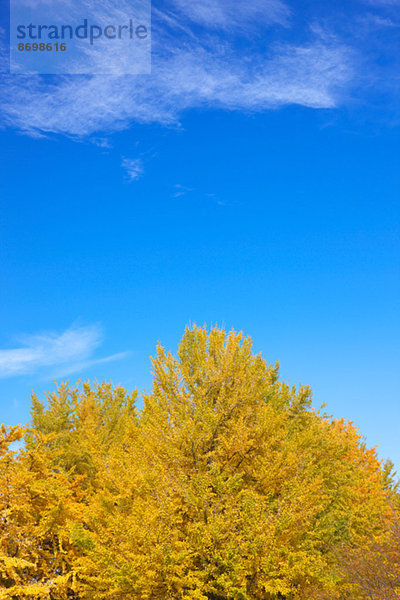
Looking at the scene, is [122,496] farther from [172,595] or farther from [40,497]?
[40,497]

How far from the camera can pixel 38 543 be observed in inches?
777

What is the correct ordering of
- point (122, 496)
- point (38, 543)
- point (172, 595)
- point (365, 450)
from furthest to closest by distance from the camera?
point (365, 450) → point (38, 543) → point (122, 496) → point (172, 595)

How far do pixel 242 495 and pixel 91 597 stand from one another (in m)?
6.08

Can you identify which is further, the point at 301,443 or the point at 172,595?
the point at 301,443

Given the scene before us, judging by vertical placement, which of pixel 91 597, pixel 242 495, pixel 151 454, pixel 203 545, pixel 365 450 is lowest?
pixel 91 597

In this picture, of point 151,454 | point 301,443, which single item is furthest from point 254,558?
point 301,443

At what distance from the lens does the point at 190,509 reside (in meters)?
15.0

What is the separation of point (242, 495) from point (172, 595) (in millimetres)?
3417

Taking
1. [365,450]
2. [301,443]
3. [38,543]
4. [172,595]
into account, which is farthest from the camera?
[365,450]

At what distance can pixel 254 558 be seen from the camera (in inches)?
555

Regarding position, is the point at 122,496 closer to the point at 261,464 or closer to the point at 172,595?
the point at 172,595

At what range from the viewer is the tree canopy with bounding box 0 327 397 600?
14031mm

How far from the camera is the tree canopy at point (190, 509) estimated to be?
1403 cm

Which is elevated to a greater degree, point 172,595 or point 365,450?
point 365,450
